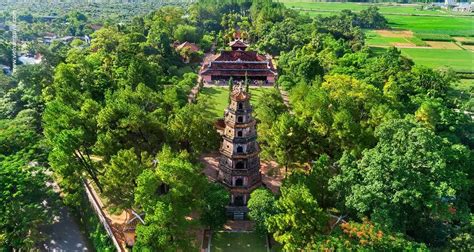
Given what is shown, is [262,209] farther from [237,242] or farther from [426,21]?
[426,21]

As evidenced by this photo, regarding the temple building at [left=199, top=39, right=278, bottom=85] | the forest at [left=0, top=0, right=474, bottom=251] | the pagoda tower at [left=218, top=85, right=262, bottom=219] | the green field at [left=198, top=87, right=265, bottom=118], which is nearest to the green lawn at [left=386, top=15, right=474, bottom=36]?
the forest at [left=0, top=0, right=474, bottom=251]

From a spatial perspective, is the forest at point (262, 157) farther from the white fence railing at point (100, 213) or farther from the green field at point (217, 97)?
the green field at point (217, 97)

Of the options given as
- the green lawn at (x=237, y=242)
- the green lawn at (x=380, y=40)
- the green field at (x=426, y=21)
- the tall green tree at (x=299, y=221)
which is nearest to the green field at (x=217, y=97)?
the green lawn at (x=237, y=242)

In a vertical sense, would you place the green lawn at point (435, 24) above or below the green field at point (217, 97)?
above

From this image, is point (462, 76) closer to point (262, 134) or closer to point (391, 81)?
point (391, 81)

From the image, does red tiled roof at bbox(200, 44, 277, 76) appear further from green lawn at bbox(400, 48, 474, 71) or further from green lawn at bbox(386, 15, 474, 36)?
green lawn at bbox(386, 15, 474, 36)

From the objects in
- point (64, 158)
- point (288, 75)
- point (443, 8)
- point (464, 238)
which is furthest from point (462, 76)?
point (443, 8)
